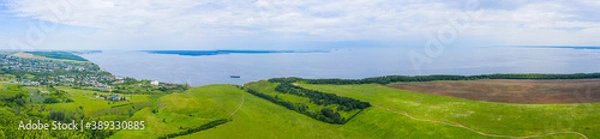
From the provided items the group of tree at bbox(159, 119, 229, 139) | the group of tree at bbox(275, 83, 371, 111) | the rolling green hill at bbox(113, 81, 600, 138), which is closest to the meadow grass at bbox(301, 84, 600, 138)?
the rolling green hill at bbox(113, 81, 600, 138)

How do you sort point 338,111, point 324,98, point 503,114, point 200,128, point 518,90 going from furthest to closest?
1. point 324,98
2. point 518,90
3. point 338,111
4. point 200,128
5. point 503,114

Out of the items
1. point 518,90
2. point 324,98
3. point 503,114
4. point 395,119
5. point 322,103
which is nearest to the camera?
point 503,114

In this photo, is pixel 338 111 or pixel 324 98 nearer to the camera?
pixel 338 111

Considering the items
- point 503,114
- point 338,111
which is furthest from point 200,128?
point 503,114

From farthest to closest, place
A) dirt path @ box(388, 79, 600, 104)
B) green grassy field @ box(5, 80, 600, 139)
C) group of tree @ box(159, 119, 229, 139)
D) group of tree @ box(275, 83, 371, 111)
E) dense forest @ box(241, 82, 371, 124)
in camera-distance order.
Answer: group of tree @ box(275, 83, 371, 111) < dense forest @ box(241, 82, 371, 124) < dirt path @ box(388, 79, 600, 104) < group of tree @ box(159, 119, 229, 139) < green grassy field @ box(5, 80, 600, 139)

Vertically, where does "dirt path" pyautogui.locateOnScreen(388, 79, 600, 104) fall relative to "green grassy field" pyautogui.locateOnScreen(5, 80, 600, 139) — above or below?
above

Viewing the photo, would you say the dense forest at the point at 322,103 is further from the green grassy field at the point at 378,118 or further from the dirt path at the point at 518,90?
the dirt path at the point at 518,90

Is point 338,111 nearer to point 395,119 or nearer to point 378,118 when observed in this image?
point 378,118

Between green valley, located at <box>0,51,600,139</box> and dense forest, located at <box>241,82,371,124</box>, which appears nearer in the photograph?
green valley, located at <box>0,51,600,139</box>

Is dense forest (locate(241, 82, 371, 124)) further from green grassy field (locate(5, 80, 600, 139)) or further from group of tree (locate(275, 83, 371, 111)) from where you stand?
green grassy field (locate(5, 80, 600, 139))

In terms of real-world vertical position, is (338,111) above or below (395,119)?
below

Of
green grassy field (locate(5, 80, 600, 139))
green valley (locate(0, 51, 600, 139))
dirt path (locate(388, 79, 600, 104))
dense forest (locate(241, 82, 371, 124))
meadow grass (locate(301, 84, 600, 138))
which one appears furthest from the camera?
dense forest (locate(241, 82, 371, 124))

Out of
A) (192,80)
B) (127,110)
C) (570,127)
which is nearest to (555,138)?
(570,127)
